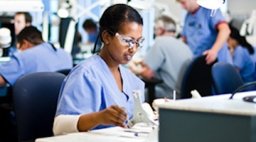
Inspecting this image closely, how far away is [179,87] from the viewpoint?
3.46 meters

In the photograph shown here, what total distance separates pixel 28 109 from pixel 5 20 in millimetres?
1655

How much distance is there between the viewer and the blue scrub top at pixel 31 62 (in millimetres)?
2832

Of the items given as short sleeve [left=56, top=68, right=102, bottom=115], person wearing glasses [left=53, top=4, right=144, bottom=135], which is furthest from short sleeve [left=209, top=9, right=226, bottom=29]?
short sleeve [left=56, top=68, right=102, bottom=115]

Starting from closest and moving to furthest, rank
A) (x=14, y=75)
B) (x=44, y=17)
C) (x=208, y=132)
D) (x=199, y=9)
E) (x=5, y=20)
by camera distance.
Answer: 1. (x=208, y=132)
2. (x=14, y=75)
3. (x=5, y=20)
4. (x=199, y=9)
5. (x=44, y=17)

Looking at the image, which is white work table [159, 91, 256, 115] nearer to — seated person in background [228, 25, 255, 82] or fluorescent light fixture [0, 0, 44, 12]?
fluorescent light fixture [0, 0, 44, 12]

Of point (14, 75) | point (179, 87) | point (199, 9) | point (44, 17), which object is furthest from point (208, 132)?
point (44, 17)

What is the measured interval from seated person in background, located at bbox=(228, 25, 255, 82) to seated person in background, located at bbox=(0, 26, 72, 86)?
1812 mm

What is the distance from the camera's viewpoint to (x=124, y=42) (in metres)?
1.76

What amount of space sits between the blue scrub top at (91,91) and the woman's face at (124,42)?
0.18 feet

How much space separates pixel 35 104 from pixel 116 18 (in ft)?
1.51

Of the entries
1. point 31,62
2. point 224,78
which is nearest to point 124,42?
point 31,62

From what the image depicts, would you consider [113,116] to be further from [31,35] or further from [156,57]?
[156,57]

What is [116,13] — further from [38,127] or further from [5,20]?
[5,20]

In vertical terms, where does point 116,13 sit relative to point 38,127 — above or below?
above
